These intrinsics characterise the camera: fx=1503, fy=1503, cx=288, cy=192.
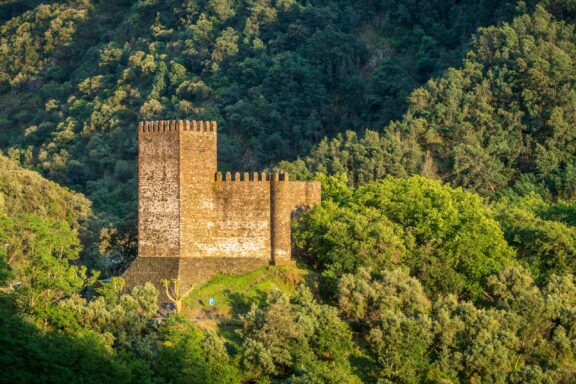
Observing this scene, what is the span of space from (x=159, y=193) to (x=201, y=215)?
2.20m

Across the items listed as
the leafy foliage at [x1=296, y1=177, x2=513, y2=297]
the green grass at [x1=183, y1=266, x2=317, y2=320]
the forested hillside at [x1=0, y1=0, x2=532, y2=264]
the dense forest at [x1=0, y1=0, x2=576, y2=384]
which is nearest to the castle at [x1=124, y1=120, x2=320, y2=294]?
the green grass at [x1=183, y1=266, x2=317, y2=320]

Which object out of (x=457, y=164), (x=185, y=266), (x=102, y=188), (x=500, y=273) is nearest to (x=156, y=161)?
(x=185, y=266)

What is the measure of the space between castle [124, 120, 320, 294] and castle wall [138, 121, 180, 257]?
0.14 feet

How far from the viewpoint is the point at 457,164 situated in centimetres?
9831

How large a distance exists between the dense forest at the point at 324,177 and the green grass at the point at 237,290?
12.7 inches

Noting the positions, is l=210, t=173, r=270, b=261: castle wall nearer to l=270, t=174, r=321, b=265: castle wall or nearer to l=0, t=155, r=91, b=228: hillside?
l=270, t=174, r=321, b=265: castle wall

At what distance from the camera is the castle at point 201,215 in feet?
217

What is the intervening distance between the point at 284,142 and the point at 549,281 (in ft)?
191

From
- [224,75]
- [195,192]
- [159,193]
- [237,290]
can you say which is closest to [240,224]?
[195,192]

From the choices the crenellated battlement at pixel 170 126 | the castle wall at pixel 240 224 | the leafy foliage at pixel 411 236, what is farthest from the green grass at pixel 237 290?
the crenellated battlement at pixel 170 126

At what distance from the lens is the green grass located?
6381 centimetres

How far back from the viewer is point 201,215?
2603 inches

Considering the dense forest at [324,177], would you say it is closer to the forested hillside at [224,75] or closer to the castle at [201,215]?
the forested hillside at [224,75]

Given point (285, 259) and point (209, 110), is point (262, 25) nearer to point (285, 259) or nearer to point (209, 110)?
point (209, 110)
